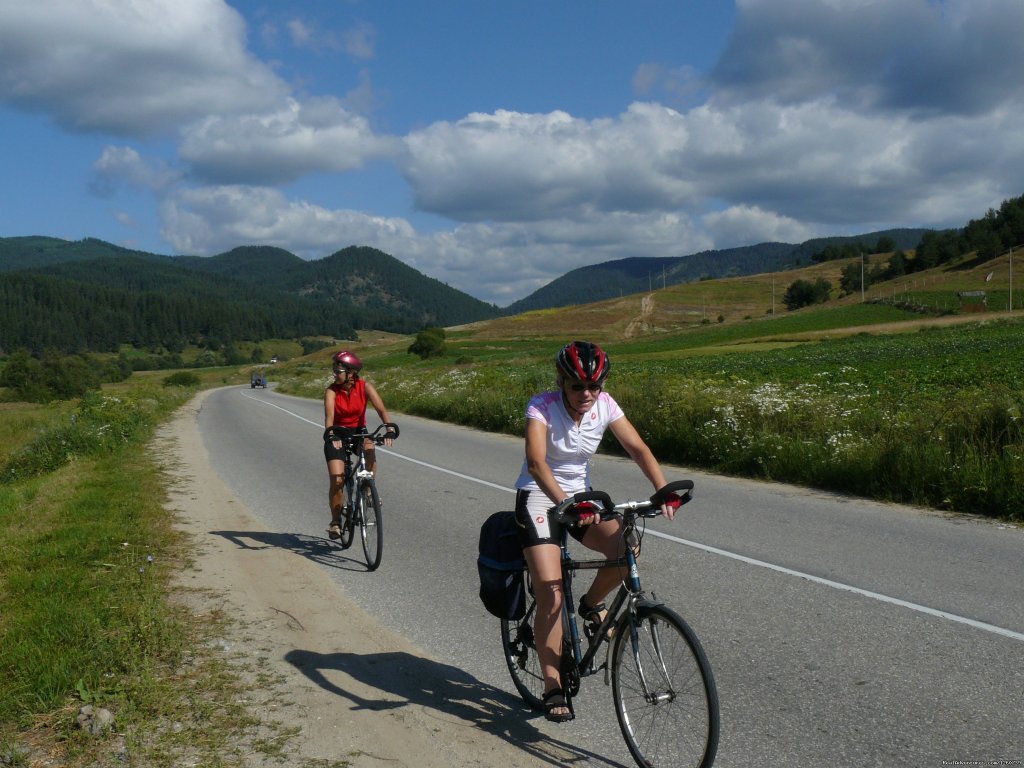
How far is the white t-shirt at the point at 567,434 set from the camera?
4.05 meters

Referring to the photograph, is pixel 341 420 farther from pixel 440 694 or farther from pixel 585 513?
pixel 585 513

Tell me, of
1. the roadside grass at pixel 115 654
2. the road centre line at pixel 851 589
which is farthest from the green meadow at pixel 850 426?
the roadside grass at pixel 115 654

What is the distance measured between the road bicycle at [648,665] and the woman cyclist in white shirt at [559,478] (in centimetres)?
9

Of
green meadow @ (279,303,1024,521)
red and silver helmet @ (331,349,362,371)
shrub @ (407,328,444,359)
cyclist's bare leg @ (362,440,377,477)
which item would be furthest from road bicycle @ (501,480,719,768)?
shrub @ (407,328,444,359)

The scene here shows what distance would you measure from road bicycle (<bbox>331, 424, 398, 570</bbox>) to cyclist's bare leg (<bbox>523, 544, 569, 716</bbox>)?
3941 millimetres

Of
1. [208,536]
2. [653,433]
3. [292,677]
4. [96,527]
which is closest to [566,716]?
[292,677]

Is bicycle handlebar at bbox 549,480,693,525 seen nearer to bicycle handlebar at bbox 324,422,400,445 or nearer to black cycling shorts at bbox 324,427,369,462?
bicycle handlebar at bbox 324,422,400,445

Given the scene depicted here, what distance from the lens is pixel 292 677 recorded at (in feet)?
16.3

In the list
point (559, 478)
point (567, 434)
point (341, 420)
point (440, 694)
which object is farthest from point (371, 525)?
point (567, 434)

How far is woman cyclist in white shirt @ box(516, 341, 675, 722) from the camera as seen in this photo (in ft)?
12.8

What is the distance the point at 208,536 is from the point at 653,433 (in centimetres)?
910

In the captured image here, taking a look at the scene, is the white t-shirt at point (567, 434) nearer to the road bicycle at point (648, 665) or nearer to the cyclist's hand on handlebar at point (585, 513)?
the road bicycle at point (648, 665)

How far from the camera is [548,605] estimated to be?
3969 mm

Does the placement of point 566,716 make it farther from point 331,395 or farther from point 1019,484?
point 1019,484
